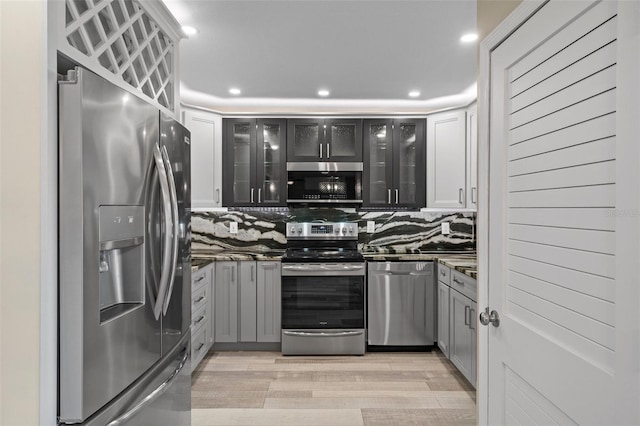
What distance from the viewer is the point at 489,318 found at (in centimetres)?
153

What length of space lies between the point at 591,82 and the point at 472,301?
6.49ft

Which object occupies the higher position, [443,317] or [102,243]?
[102,243]

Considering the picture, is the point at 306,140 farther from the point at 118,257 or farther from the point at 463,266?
the point at 118,257

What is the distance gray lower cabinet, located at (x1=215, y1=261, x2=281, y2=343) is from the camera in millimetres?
3617

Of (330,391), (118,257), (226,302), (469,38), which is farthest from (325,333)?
→ (469,38)

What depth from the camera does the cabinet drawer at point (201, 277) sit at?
2.94 m

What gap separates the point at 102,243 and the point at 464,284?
2447 millimetres

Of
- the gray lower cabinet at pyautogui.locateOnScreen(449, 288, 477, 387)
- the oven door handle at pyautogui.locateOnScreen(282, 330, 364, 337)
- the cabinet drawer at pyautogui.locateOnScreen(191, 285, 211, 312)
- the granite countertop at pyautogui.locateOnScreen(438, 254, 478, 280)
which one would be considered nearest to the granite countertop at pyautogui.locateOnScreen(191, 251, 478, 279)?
the granite countertop at pyautogui.locateOnScreen(438, 254, 478, 280)

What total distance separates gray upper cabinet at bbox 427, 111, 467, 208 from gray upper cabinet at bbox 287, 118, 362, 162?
2.42 feet

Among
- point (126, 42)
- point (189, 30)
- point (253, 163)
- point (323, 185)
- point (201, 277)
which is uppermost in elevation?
point (189, 30)

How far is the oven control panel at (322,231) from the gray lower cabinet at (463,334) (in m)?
1.28

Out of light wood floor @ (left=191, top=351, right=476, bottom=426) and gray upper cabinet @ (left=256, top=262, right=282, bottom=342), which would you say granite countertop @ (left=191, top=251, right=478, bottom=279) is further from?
light wood floor @ (left=191, top=351, right=476, bottom=426)

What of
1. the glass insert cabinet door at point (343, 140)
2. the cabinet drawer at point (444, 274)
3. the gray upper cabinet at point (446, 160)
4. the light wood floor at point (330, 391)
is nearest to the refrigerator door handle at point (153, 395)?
the light wood floor at point (330, 391)

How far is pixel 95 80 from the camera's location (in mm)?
1161
